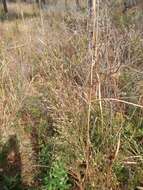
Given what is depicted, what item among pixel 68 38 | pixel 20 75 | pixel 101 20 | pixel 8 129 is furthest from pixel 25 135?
pixel 101 20

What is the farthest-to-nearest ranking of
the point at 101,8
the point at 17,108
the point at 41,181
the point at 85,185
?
the point at 17,108 → the point at 101,8 → the point at 41,181 → the point at 85,185

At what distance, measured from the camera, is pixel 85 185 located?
2.97 metres

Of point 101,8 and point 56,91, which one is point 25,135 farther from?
point 101,8

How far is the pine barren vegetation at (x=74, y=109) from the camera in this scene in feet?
9.76

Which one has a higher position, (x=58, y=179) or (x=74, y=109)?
(x=74, y=109)

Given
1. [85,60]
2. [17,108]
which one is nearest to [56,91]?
[85,60]

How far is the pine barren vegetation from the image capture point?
9.76 feet

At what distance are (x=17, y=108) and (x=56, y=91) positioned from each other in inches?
38.5

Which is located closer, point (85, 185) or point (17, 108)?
point (85, 185)

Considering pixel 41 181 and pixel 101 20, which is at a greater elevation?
pixel 101 20

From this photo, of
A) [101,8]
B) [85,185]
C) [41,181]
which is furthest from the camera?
[101,8]

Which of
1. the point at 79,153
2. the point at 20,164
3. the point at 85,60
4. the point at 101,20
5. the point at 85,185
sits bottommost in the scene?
the point at 20,164

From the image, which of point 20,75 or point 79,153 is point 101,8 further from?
point 79,153

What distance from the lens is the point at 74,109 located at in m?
Answer: 3.14
